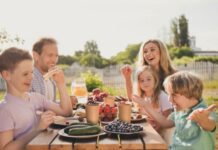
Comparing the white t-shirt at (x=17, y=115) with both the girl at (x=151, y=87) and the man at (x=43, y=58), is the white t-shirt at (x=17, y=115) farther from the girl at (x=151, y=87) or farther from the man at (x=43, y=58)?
the girl at (x=151, y=87)

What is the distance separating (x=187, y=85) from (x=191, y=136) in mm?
319

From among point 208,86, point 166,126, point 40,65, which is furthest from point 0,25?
point 166,126

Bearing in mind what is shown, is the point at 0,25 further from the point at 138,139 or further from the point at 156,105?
the point at 138,139

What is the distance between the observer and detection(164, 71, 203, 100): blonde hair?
2449 millimetres

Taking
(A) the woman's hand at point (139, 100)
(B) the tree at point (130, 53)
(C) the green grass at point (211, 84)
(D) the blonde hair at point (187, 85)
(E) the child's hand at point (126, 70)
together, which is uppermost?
(B) the tree at point (130, 53)

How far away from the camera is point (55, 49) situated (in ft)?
11.2

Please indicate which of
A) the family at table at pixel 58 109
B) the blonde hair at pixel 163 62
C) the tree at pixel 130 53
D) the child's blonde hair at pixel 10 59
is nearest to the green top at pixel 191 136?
the family at table at pixel 58 109

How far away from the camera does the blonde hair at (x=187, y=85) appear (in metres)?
2.45

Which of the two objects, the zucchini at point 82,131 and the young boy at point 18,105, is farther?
the young boy at point 18,105

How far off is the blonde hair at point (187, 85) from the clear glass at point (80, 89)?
4.10ft

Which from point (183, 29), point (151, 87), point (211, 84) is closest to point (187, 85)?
point (151, 87)

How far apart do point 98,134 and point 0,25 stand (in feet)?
38.3

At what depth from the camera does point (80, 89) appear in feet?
11.9

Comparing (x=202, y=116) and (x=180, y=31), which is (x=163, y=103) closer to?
(x=202, y=116)
